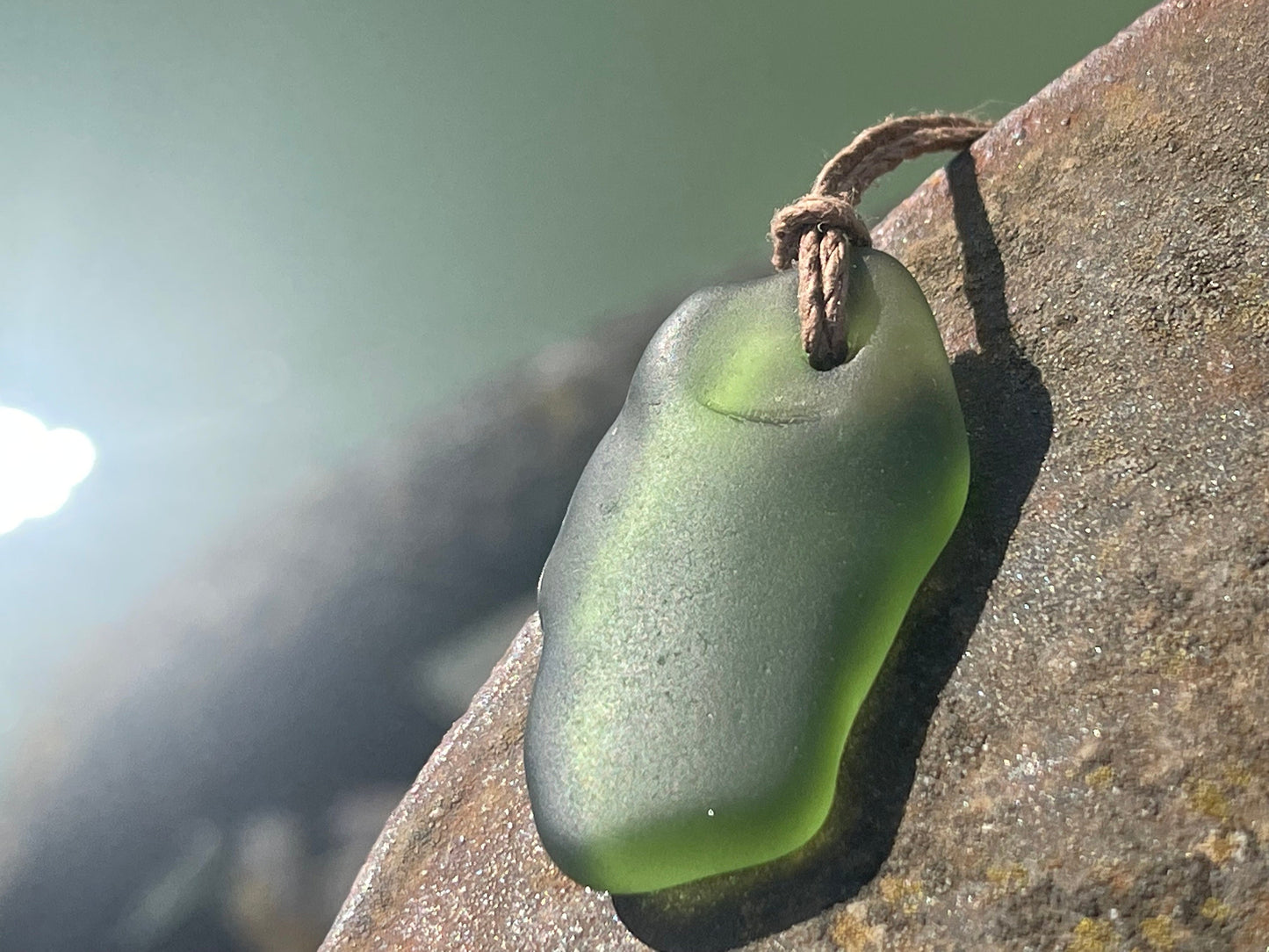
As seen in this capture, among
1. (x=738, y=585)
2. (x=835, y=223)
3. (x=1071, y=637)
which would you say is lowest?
(x=1071, y=637)

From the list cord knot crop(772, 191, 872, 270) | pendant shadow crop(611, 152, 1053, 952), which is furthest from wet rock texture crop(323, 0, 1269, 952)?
cord knot crop(772, 191, 872, 270)

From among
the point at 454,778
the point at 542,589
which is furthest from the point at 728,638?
the point at 454,778

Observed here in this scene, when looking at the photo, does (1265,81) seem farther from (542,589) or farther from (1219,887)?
(542,589)

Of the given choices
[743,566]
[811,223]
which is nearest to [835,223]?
[811,223]

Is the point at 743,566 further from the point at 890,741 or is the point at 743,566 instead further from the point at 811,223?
the point at 811,223

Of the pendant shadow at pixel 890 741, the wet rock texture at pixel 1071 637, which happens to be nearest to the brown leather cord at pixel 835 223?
the wet rock texture at pixel 1071 637

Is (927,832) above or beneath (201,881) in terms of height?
above
